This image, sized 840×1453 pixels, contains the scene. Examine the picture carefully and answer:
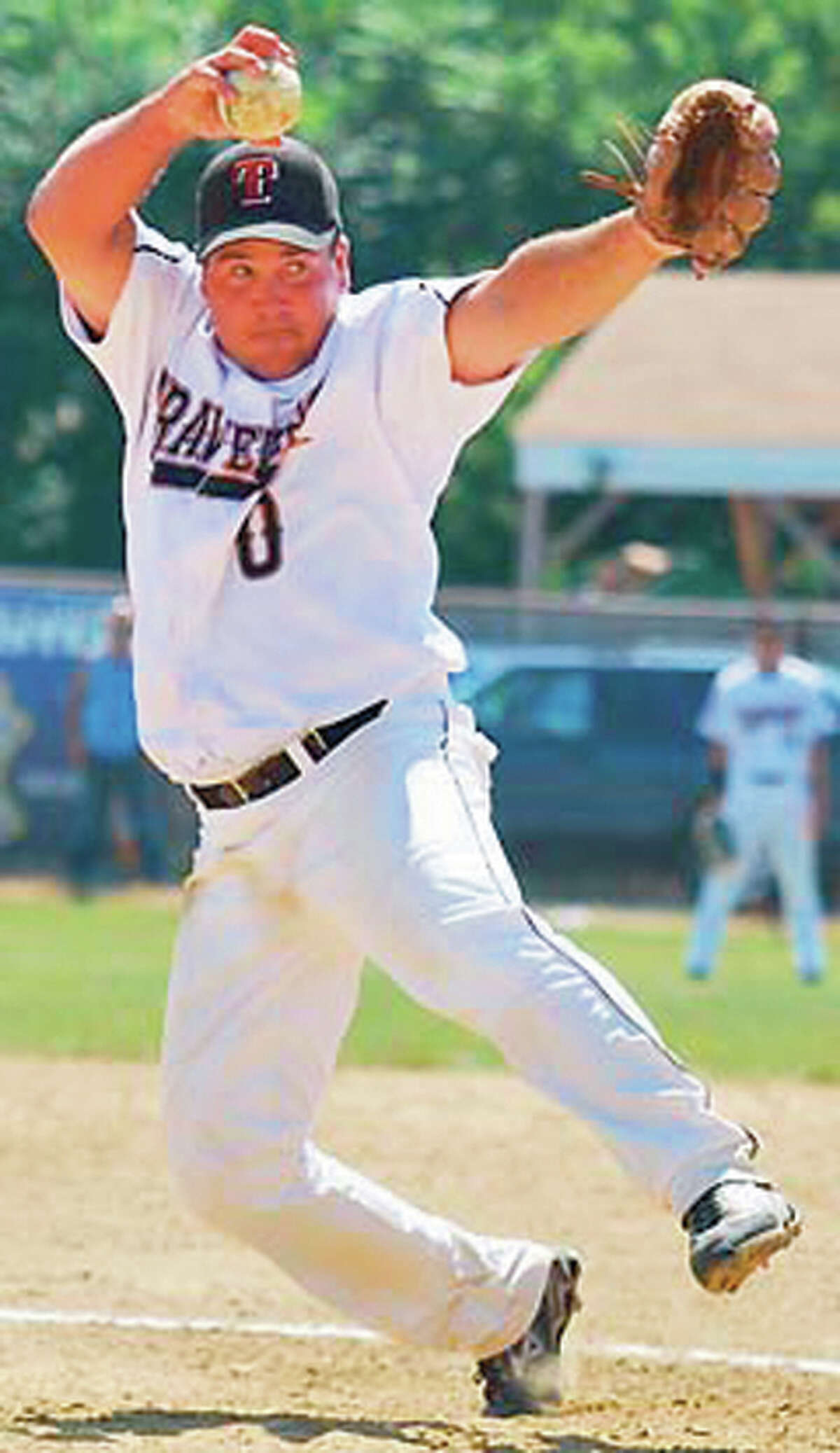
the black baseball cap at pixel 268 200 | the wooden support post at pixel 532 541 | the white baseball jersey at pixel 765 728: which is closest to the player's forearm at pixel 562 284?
the black baseball cap at pixel 268 200

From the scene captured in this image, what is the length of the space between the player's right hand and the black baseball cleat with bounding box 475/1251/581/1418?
2.26 m

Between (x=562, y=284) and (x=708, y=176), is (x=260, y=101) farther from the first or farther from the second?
(x=708, y=176)

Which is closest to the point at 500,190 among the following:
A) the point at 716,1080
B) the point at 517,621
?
the point at 517,621

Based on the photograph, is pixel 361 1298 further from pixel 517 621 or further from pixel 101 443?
pixel 101 443

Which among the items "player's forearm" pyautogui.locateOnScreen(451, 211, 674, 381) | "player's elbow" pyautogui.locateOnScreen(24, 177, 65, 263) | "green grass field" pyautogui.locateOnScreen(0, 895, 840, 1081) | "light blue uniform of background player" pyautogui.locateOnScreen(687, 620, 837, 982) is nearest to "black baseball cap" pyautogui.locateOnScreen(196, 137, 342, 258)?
"player's elbow" pyautogui.locateOnScreen(24, 177, 65, 263)

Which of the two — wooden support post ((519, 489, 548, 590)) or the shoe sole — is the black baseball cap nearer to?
the shoe sole

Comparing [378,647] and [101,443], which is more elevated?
[378,647]

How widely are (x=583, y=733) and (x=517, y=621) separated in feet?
4.55

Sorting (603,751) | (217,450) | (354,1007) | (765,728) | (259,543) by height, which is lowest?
(603,751)

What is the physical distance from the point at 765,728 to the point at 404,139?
769 inches

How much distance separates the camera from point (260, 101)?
607cm

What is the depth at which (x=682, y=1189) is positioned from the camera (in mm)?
5789

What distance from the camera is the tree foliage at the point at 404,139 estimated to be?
3494 centimetres

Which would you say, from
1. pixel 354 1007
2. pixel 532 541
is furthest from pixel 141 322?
pixel 532 541
